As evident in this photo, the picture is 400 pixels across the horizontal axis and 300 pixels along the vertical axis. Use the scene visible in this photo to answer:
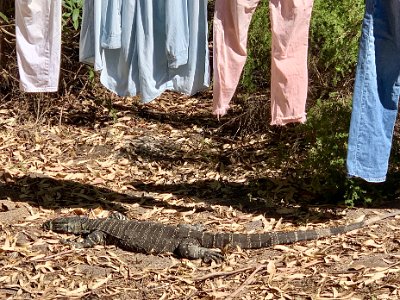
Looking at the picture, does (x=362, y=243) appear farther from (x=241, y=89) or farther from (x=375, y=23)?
(x=241, y=89)

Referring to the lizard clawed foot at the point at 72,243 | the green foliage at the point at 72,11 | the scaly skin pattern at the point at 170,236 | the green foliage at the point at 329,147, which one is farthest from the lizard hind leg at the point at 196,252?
the green foliage at the point at 72,11

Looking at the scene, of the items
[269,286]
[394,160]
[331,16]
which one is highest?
[331,16]

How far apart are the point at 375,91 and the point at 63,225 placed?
9.72ft

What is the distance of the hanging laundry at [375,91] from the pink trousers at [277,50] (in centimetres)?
39

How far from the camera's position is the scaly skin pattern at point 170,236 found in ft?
21.9

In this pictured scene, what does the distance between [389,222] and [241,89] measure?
2.79 metres

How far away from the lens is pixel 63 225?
7.10 metres

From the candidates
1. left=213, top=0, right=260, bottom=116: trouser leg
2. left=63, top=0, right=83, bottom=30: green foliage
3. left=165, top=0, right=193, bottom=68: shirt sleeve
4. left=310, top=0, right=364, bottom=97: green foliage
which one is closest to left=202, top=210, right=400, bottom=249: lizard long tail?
left=213, top=0, right=260, bottom=116: trouser leg

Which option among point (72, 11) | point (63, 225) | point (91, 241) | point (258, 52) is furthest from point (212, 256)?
point (72, 11)

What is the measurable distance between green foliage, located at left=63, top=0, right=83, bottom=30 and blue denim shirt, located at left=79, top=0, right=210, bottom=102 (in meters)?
2.59

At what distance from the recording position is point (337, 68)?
8.01 metres

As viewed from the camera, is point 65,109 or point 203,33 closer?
point 203,33

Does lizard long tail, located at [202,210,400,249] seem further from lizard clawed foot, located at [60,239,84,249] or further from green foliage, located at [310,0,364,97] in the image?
green foliage, located at [310,0,364,97]

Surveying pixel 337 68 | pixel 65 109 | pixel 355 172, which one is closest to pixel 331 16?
pixel 337 68
